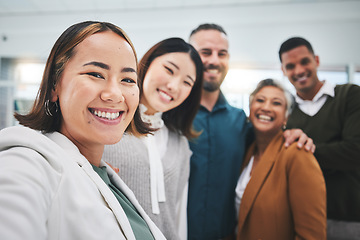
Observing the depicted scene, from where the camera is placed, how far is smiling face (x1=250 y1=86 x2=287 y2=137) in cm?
159

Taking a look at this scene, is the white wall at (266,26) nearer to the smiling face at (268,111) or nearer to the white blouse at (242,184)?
the smiling face at (268,111)

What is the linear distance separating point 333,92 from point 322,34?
298 cm

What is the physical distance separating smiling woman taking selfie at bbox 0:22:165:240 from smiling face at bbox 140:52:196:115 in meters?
0.49

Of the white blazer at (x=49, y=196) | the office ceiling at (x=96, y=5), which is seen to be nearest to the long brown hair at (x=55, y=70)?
the white blazer at (x=49, y=196)

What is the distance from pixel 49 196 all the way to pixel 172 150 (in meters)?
0.86

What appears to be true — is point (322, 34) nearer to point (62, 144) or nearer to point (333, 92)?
point (333, 92)

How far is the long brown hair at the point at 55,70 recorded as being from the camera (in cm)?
60

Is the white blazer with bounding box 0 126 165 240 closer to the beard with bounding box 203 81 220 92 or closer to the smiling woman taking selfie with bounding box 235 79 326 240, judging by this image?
the smiling woman taking selfie with bounding box 235 79 326 240

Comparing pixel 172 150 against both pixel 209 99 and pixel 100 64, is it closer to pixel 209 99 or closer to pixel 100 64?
pixel 209 99

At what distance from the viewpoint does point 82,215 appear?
19.0 inches

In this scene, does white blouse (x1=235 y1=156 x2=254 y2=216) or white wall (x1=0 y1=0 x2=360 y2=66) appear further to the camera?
white wall (x1=0 y1=0 x2=360 y2=66)

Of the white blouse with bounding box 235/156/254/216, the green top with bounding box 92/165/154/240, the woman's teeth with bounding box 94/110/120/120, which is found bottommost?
the white blouse with bounding box 235/156/254/216

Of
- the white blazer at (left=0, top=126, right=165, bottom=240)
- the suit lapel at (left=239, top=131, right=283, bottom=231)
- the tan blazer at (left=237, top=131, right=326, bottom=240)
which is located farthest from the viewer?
the suit lapel at (left=239, top=131, right=283, bottom=231)

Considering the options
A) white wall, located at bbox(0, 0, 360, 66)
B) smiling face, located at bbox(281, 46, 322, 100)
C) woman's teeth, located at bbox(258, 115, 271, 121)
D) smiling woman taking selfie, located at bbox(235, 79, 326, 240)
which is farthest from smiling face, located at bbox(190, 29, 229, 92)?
white wall, located at bbox(0, 0, 360, 66)
